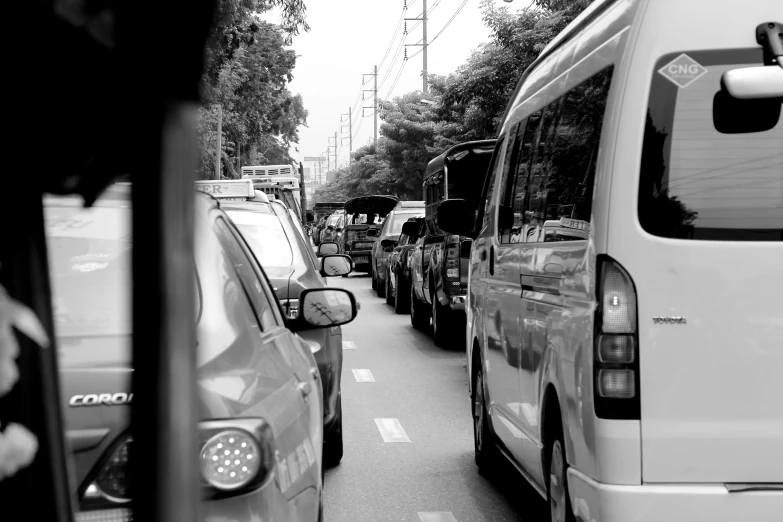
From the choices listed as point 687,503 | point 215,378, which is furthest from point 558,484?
point 215,378

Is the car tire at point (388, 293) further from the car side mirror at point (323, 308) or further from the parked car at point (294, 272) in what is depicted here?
the car side mirror at point (323, 308)

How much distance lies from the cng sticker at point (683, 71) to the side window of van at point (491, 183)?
2751 millimetres

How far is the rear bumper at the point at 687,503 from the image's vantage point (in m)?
3.62

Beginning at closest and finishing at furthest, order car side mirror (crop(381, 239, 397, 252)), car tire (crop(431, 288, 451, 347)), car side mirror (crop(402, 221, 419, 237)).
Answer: car tire (crop(431, 288, 451, 347)), car side mirror (crop(402, 221, 419, 237)), car side mirror (crop(381, 239, 397, 252))

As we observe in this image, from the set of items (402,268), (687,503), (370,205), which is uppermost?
(370,205)

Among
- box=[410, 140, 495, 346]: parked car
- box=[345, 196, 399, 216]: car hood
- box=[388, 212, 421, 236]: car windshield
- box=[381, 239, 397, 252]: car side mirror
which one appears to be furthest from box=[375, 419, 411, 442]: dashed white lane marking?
box=[345, 196, 399, 216]: car hood

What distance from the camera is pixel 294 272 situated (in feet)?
22.8

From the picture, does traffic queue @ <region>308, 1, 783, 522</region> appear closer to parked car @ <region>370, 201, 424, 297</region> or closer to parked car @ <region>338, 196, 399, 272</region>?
parked car @ <region>370, 201, 424, 297</region>

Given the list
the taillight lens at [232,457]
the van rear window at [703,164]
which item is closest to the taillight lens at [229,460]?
the taillight lens at [232,457]

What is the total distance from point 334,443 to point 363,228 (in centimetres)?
2357

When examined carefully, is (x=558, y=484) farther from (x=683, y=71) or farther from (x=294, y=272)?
(x=294, y=272)

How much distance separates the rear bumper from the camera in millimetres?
3619

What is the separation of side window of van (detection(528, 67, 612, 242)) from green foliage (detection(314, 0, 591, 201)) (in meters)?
0.14

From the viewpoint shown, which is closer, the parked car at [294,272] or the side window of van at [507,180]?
the side window of van at [507,180]
